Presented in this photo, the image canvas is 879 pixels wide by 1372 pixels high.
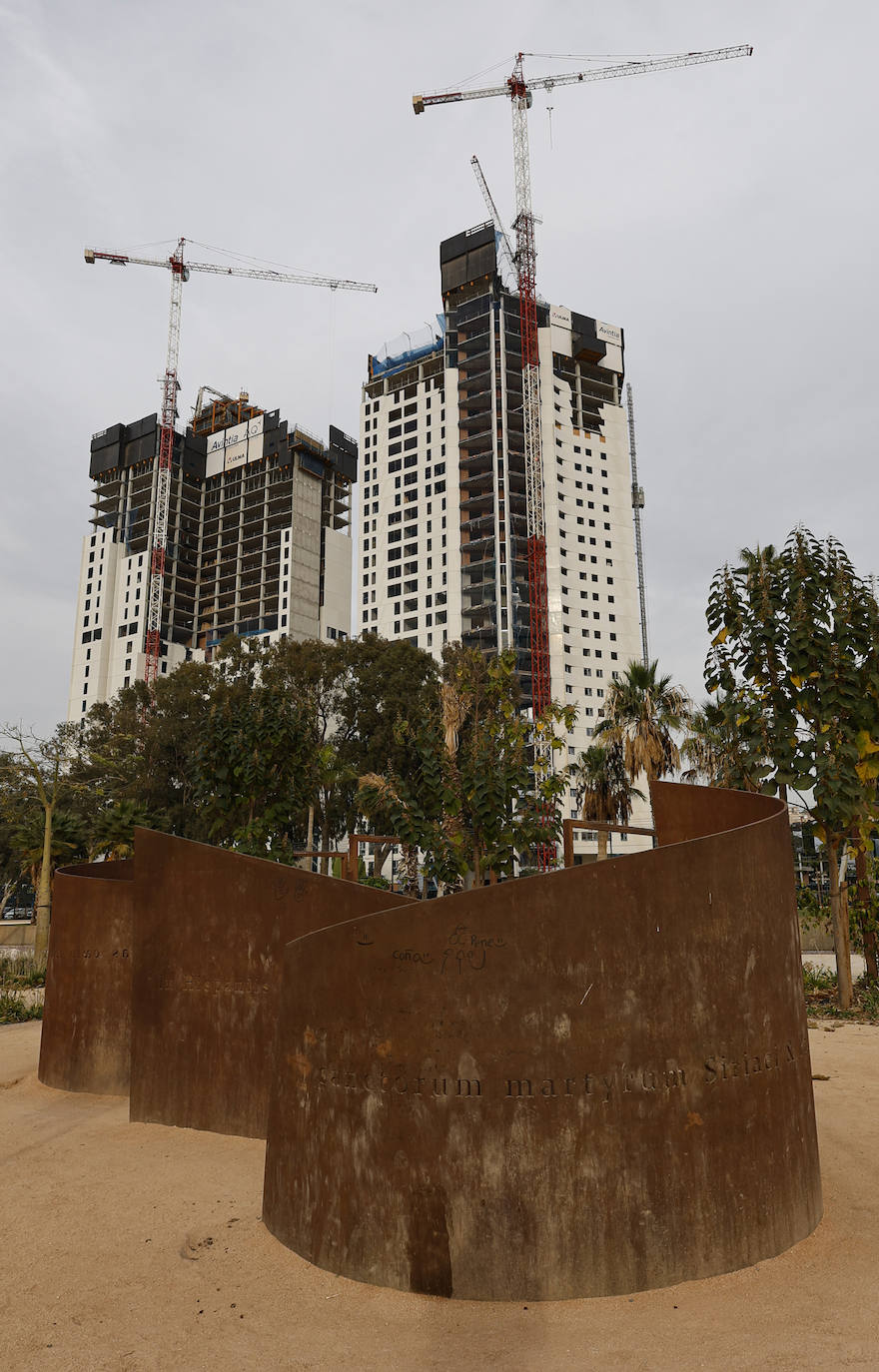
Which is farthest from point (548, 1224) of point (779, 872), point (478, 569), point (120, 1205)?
point (478, 569)

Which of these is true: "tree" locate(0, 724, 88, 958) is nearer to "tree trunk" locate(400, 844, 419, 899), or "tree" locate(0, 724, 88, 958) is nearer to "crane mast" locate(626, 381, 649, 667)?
"tree trunk" locate(400, 844, 419, 899)

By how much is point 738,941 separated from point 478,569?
7815 cm

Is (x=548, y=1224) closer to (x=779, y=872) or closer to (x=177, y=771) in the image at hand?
(x=779, y=872)

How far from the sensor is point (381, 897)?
7762mm

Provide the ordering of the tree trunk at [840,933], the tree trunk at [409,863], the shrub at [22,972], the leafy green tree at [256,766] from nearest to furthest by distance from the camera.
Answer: the tree trunk at [840,933]
the leafy green tree at [256,766]
the shrub at [22,972]
the tree trunk at [409,863]

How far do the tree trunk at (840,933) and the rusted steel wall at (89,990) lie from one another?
1006 cm

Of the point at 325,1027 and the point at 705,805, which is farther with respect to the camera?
the point at 705,805

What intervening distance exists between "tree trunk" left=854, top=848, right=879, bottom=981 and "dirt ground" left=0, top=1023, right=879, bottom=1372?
923 cm

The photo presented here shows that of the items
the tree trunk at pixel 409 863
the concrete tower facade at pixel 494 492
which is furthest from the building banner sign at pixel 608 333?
the tree trunk at pixel 409 863

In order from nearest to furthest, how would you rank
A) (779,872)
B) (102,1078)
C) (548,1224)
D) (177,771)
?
(548,1224)
(779,872)
(102,1078)
(177,771)

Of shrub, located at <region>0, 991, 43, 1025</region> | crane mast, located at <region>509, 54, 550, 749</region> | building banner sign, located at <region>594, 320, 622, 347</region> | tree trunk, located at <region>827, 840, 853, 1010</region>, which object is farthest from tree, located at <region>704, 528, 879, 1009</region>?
building banner sign, located at <region>594, 320, 622, 347</region>

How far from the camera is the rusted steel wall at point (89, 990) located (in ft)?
31.1

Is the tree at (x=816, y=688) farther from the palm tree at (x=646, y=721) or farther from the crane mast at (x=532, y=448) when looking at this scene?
the crane mast at (x=532, y=448)

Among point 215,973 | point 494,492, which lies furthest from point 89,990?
point 494,492
